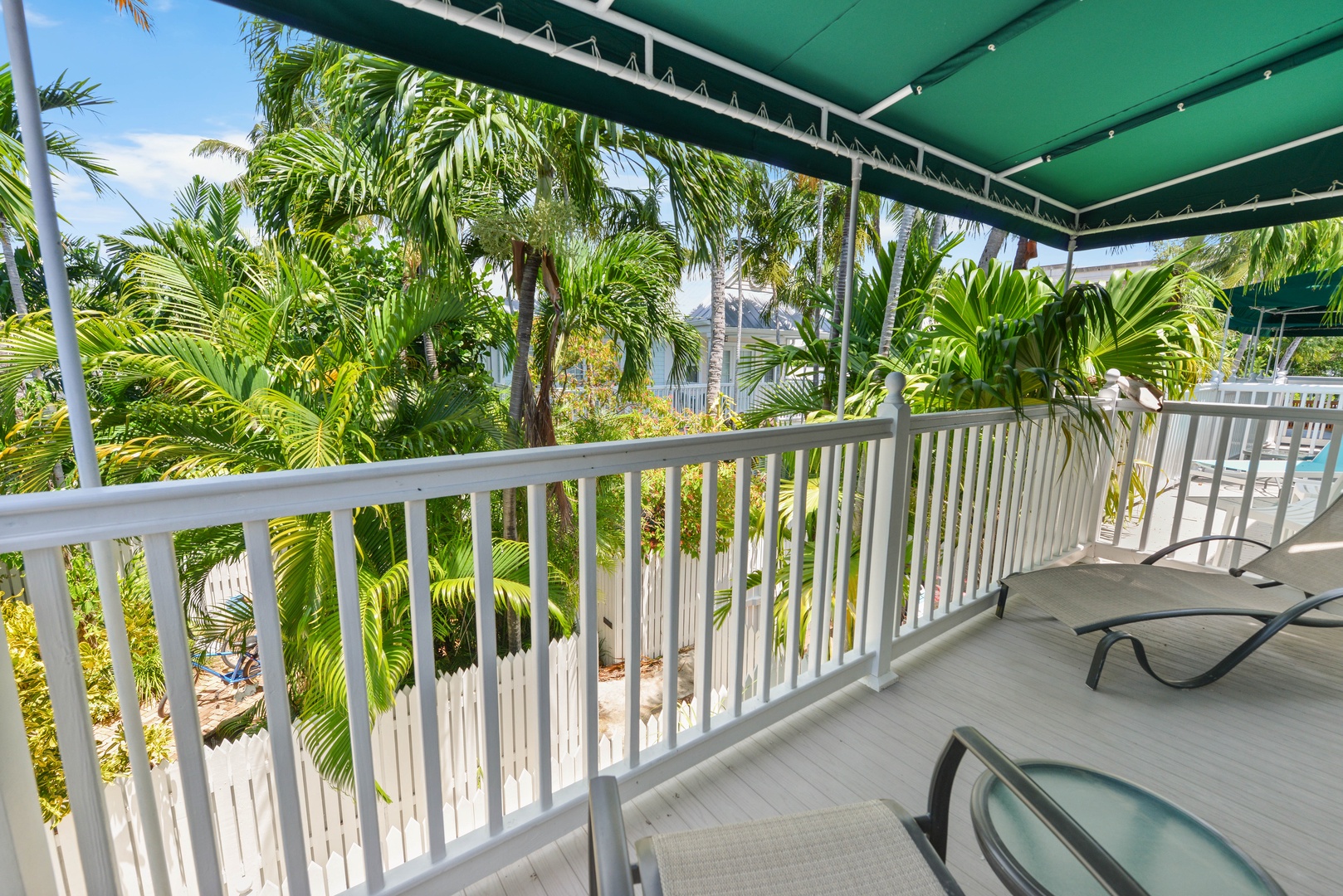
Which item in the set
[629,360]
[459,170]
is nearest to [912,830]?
[459,170]

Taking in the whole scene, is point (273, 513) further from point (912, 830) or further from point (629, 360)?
point (629, 360)

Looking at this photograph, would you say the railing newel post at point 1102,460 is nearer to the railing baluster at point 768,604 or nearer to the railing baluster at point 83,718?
the railing baluster at point 768,604

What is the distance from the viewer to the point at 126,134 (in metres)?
15.0

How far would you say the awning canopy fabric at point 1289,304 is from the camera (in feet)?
24.2

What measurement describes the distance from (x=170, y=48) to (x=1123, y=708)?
18.1m

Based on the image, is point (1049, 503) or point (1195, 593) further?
point (1049, 503)

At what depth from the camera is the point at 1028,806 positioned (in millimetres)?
998

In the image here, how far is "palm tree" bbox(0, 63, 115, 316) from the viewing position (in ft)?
13.3

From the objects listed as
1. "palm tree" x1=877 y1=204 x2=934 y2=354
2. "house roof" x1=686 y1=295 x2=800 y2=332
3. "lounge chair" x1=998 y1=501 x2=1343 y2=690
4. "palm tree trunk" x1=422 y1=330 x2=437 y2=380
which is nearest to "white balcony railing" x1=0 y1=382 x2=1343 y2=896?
"lounge chair" x1=998 y1=501 x2=1343 y2=690

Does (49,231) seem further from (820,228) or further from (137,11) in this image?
(820,228)

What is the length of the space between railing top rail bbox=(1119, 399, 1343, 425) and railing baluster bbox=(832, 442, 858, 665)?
2243 millimetres

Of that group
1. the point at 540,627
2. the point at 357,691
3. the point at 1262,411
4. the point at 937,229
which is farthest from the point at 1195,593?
the point at 937,229

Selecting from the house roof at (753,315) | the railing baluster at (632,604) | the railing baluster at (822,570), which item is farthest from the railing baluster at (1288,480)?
the house roof at (753,315)

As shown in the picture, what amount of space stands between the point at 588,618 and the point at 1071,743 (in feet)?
5.62
